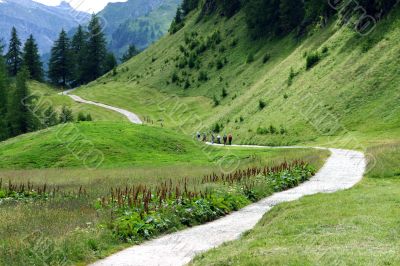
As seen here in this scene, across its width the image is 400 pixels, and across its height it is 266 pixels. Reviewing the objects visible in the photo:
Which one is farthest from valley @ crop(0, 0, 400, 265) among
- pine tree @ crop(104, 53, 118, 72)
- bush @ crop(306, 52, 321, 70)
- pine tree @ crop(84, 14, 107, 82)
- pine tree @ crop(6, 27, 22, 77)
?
pine tree @ crop(104, 53, 118, 72)

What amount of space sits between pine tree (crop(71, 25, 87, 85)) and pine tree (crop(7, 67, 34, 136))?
281 feet

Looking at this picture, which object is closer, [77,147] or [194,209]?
[194,209]

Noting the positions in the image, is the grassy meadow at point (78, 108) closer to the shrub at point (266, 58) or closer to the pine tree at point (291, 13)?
the shrub at point (266, 58)

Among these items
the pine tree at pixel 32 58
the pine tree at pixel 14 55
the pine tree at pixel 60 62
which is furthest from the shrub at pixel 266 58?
the pine tree at pixel 14 55

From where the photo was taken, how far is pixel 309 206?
1698 cm

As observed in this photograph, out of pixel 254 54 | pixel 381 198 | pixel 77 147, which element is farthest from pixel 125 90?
pixel 381 198

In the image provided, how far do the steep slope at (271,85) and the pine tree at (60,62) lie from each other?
3098cm

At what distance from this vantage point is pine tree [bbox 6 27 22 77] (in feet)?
524

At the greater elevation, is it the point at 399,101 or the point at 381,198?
the point at 399,101

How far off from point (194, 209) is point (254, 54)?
289 ft

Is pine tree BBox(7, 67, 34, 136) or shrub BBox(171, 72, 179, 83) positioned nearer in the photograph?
pine tree BBox(7, 67, 34, 136)

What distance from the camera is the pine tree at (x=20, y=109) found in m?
84.2

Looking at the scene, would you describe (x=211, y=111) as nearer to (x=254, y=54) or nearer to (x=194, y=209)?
(x=254, y=54)

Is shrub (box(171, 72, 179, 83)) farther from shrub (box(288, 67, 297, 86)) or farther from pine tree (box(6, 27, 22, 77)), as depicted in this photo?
pine tree (box(6, 27, 22, 77))
